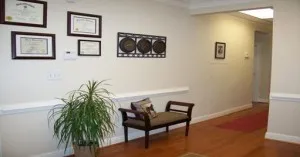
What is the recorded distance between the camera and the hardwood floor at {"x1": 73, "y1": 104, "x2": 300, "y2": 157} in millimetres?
4102

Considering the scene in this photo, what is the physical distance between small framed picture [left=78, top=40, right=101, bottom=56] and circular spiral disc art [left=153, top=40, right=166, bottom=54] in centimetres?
124

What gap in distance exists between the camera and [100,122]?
11.5 feet

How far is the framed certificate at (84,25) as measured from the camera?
387cm

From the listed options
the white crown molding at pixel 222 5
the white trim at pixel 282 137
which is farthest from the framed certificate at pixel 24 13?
the white trim at pixel 282 137

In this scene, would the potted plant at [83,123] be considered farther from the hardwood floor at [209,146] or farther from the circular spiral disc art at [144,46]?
the circular spiral disc art at [144,46]

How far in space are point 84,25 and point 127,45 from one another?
843 millimetres

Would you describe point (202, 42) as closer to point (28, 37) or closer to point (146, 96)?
point (146, 96)

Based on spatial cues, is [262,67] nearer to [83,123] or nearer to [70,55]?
[70,55]

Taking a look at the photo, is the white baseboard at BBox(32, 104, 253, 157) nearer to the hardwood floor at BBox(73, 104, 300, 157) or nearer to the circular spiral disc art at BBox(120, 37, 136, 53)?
the hardwood floor at BBox(73, 104, 300, 157)

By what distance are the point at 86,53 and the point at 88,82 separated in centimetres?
42

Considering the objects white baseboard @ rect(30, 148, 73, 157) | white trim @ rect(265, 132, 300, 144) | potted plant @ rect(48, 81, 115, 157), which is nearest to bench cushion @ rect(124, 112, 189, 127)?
potted plant @ rect(48, 81, 115, 157)

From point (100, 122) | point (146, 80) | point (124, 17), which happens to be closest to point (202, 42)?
point (146, 80)

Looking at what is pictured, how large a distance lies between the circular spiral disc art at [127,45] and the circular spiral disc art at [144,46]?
5.4 inches

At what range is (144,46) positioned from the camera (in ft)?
16.1
